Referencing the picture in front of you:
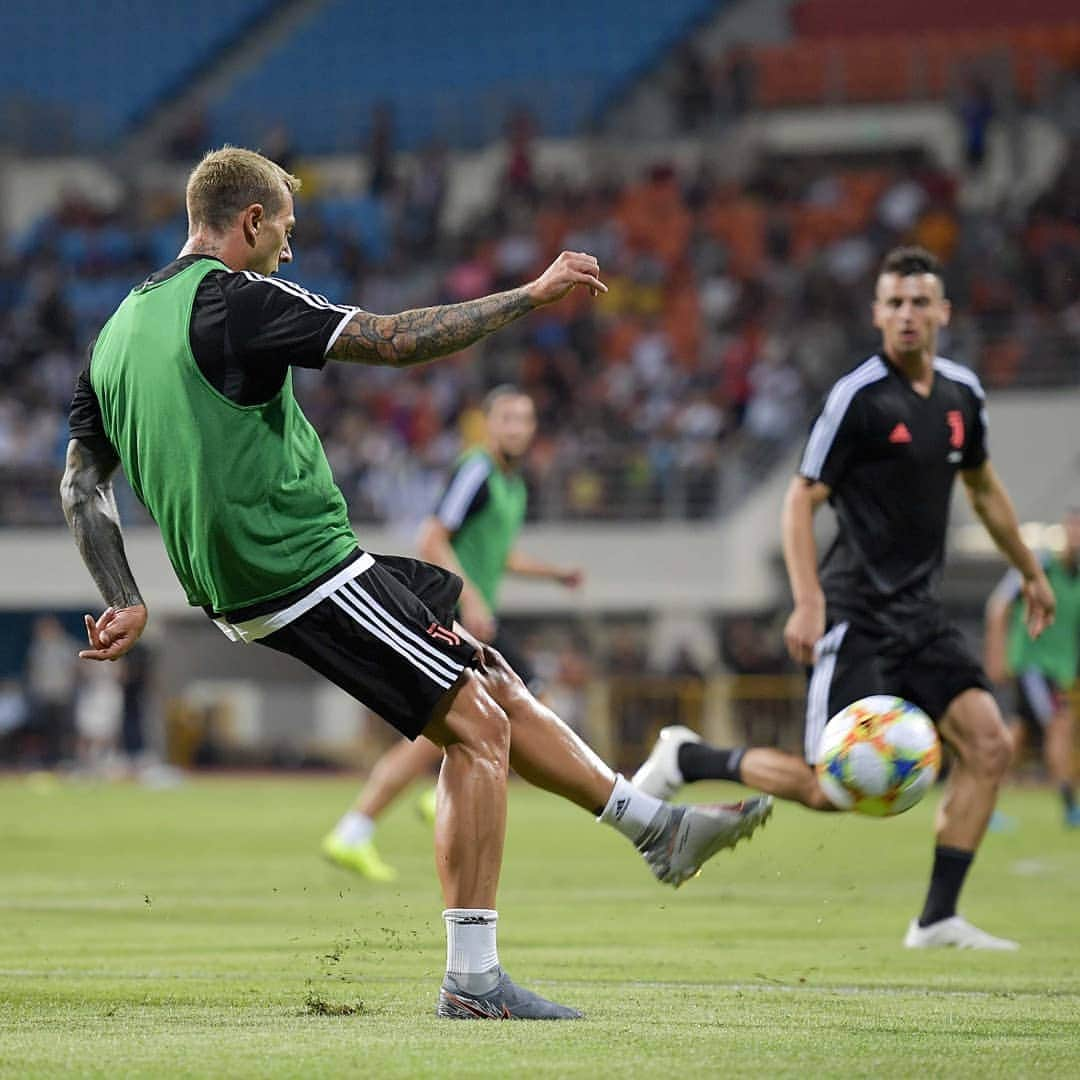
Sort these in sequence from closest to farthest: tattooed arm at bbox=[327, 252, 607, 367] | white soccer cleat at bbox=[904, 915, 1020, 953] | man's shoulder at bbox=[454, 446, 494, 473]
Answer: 1. tattooed arm at bbox=[327, 252, 607, 367]
2. white soccer cleat at bbox=[904, 915, 1020, 953]
3. man's shoulder at bbox=[454, 446, 494, 473]

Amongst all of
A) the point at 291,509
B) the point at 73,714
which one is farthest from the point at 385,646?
the point at 73,714

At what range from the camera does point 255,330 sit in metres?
6.15

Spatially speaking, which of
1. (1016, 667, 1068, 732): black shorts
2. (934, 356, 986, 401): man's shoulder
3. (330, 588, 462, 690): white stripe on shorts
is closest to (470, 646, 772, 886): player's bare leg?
(330, 588, 462, 690): white stripe on shorts

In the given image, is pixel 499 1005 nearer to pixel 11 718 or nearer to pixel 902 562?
pixel 902 562

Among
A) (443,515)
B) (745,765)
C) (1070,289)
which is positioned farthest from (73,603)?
(745,765)

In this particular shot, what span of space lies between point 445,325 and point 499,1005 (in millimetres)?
1905

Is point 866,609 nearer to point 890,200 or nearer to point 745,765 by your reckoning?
point 745,765

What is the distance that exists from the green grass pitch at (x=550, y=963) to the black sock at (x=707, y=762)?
0.67 m

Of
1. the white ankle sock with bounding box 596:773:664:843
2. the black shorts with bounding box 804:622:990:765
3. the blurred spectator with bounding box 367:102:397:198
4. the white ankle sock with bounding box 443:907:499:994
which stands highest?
the blurred spectator with bounding box 367:102:397:198

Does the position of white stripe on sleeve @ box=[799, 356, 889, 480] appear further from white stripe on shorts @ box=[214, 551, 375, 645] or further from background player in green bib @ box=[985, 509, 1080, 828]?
background player in green bib @ box=[985, 509, 1080, 828]

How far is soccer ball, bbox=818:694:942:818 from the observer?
7.83 metres

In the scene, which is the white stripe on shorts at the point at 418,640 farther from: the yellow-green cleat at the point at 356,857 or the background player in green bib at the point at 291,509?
the yellow-green cleat at the point at 356,857

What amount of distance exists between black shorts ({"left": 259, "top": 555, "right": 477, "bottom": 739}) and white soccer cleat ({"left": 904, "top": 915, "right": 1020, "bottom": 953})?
3.23 m

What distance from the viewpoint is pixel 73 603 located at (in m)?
32.2
